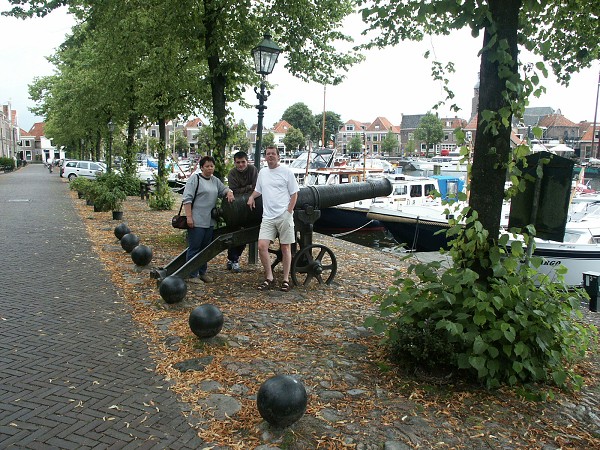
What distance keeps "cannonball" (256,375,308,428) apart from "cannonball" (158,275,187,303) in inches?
115

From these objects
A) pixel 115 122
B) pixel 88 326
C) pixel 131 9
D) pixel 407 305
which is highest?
pixel 131 9

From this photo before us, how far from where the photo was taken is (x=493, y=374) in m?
3.89

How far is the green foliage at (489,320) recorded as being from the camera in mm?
3936

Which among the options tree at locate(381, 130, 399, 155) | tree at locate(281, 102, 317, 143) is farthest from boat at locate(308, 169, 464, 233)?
tree at locate(281, 102, 317, 143)

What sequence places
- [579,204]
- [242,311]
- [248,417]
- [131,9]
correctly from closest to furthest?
[248,417], [242,311], [131,9], [579,204]

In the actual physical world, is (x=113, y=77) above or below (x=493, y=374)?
above

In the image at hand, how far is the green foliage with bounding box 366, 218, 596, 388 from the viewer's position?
12.9 ft

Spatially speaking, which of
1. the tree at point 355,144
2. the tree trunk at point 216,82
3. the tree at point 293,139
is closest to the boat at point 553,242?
the tree trunk at point 216,82

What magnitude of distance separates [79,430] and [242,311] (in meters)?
2.80

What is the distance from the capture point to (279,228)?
670cm

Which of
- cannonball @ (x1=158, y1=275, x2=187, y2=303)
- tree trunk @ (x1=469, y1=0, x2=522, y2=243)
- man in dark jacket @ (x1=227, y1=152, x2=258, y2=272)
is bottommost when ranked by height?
cannonball @ (x1=158, y1=275, x2=187, y2=303)

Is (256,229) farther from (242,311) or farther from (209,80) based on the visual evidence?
(209,80)

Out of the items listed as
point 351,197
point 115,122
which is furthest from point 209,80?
point 115,122

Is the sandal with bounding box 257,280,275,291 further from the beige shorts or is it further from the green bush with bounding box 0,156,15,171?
the green bush with bounding box 0,156,15,171
